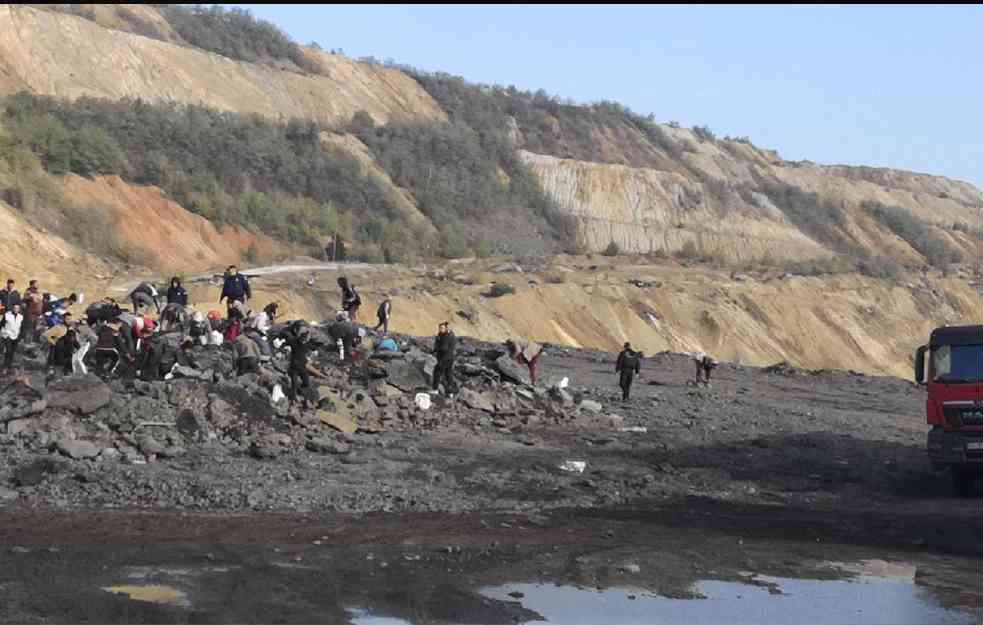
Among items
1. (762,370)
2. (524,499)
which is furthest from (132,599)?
(762,370)

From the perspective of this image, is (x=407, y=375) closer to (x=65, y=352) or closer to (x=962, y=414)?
(x=65, y=352)

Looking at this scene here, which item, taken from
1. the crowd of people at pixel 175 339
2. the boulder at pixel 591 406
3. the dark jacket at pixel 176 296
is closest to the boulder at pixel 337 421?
the crowd of people at pixel 175 339

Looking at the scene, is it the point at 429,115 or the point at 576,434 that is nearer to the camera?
the point at 576,434

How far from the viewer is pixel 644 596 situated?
12781 mm

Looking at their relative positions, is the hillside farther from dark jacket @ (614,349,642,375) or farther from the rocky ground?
the rocky ground

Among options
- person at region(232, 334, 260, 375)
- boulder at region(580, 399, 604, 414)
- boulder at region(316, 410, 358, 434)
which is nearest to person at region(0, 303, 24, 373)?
person at region(232, 334, 260, 375)

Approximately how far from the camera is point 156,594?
1172 cm

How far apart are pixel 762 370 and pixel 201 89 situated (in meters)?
38.2

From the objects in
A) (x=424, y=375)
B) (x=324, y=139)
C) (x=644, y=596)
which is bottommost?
(x=644, y=596)

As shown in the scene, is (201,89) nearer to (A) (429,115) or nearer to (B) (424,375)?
(A) (429,115)

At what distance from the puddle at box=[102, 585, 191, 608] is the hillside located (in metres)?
29.9

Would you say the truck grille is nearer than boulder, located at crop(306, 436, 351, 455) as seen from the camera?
Yes

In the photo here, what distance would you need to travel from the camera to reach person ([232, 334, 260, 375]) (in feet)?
73.8

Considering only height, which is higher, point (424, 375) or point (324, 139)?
point (324, 139)
